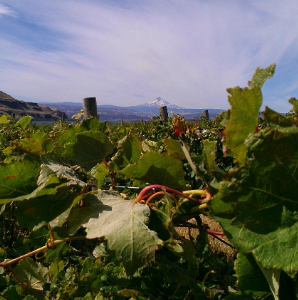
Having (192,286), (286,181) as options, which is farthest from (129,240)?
(192,286)

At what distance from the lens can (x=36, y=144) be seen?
1.13 metres

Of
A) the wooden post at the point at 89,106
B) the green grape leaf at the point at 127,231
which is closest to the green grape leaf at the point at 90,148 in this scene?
the green grape leaf at the point at 127,231

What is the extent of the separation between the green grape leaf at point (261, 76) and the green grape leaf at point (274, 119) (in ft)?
0.21

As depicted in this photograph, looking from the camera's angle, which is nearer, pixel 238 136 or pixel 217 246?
pixel 238 136

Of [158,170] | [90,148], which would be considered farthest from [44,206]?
[158,170]

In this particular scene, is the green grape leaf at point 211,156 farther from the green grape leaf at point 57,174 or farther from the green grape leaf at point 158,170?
the green grape leaf at point 57,174

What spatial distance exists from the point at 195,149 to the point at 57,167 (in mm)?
2404

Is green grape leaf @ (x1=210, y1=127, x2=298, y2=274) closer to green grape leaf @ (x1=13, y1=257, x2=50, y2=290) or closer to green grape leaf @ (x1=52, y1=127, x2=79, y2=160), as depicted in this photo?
green grape leaf @ (x1=52, y1=127, x2=79, y2=160)

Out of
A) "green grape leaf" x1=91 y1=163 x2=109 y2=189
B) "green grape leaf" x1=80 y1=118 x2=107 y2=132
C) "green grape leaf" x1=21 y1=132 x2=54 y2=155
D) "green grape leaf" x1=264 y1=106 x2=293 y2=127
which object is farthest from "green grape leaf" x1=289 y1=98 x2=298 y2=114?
"green grape leaf" x1=21 y1=132 x2=54 y2=155

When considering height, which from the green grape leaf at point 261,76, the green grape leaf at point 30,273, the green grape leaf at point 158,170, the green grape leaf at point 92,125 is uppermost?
the green grape leaf at point 261,76

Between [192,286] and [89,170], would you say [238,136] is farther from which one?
[192,286]

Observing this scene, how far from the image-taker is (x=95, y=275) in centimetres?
119

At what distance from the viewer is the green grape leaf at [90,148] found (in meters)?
0.98

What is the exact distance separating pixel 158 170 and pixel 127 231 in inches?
7.7
